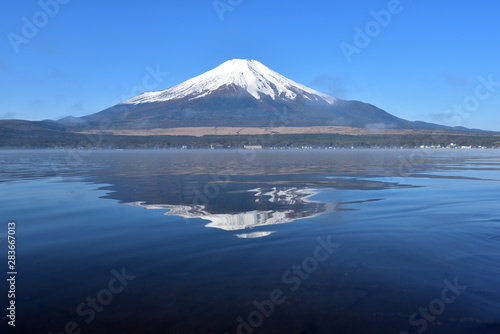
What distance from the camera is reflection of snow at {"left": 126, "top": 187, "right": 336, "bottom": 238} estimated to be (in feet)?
39.4

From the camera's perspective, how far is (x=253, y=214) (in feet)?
44.5

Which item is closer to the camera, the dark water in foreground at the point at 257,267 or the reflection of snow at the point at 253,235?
the dark water in foreground at the point at 257,267

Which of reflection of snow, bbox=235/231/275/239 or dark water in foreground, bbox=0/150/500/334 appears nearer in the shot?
dark water in foreground, bbox=0/150/500/334

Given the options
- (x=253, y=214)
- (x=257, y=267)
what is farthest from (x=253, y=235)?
(x=253, y=214)

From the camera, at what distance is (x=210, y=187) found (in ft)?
71.0

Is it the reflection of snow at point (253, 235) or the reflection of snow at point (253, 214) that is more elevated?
the reflection of snow at point (253, 235)

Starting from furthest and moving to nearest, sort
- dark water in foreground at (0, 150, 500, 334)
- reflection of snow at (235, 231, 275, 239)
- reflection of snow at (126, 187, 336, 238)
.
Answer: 1. reflection of snow at (126, 187, 336, 238)
2. reflection of snow at (235, 231, 275, 239)
3. dark water in foreground at (0, 150, 500, 334)

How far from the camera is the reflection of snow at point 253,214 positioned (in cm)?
1202

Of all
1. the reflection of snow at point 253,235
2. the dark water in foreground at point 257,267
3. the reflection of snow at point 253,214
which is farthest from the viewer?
the reflection of snow at point 253,214

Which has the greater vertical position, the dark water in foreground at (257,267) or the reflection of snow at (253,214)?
the dark water in foreground at (257,267)

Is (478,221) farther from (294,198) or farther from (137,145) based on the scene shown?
(137,145)

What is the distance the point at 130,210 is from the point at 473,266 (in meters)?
10.9

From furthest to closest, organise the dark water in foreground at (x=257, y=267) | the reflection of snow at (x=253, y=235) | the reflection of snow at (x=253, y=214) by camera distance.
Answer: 1. the reflection of snow at (x=253, y=214)
2. the reflection of snow at (x=253, y=235)
3. the dark water in foreground at (x=257, y=267)

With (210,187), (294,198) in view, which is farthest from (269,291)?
(210,187)
